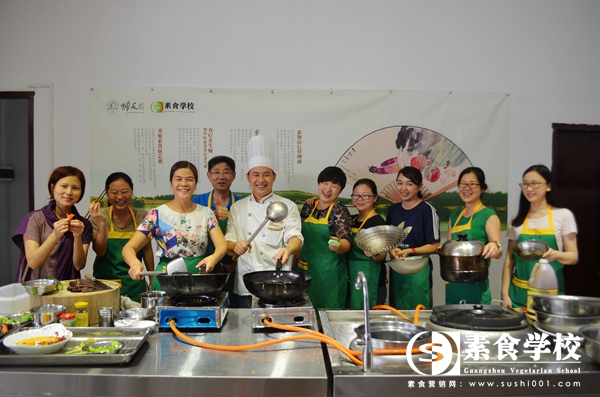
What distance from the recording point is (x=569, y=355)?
1.64 metres

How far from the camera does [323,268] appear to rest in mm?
3127

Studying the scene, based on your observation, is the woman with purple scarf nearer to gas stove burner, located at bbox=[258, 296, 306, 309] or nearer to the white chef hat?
the white chef hat

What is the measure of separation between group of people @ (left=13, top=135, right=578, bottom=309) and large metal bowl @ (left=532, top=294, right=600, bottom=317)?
1.69ft

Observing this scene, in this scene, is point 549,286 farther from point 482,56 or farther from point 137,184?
point 137,184

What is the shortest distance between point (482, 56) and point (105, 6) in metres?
3.47

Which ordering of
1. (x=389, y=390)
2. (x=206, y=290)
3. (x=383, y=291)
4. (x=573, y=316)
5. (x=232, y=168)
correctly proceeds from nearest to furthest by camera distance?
(x=389, y=390), (x=573, y=316), (x=206, y=290), (x=383, y=291), (x=232, y=168)

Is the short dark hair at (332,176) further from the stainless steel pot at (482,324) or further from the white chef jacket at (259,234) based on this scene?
the stainless steel pot at (482,324)

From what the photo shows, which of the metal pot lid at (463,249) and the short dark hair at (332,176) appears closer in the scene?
the metal pot lid at (463,249)

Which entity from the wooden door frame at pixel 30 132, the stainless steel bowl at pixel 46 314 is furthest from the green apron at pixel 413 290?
the wooden door frame at pixel 30 132

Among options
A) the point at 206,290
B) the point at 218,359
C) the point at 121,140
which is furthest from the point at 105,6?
the point at 218,359

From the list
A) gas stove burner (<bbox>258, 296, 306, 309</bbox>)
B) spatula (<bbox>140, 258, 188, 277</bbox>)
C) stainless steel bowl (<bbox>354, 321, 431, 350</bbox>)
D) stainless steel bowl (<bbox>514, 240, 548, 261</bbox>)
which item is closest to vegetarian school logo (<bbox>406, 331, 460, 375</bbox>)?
stainless steel bowl (<bbox>354, 321, 431, 350</bbox>)

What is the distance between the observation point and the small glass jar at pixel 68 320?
189 centimetres

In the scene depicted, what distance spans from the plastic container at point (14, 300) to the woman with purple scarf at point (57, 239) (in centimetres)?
36

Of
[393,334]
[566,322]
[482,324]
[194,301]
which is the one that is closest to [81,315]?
[194,301]
